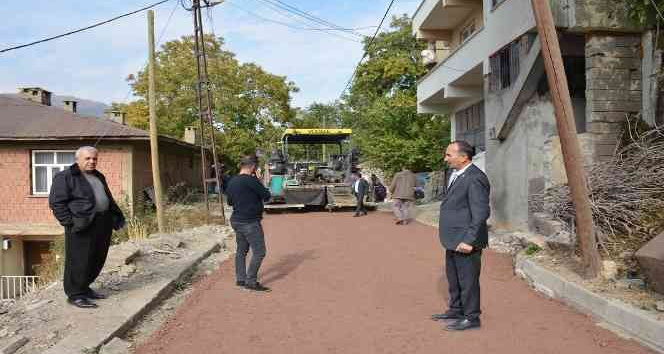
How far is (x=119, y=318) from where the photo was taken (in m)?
5.24

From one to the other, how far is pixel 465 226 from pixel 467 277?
45cm

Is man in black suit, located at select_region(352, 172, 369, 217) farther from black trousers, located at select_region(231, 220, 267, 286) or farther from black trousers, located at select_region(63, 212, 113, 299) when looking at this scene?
black trousers, located at select_region(63, 212, 113, 299)

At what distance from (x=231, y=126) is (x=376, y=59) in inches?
355

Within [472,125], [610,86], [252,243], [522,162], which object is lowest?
[252,243]

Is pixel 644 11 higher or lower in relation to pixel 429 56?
lower

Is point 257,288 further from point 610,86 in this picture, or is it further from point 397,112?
point 397,112

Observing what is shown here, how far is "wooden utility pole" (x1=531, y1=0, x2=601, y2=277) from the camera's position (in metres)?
6.16

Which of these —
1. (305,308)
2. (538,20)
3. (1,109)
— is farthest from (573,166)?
(1,109)

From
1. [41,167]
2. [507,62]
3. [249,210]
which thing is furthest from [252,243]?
[41,167]

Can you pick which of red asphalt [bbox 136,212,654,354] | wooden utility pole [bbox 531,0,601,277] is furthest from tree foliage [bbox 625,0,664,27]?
red asphalt [bbox 136,212,654,354]

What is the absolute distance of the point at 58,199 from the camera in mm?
5328

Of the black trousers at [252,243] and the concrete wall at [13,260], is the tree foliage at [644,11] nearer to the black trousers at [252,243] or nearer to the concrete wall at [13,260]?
the black trousers at [252,243]

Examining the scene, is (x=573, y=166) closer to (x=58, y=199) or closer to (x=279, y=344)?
(x=279, y=344)

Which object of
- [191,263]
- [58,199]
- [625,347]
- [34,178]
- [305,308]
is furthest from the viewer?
[34,178]
